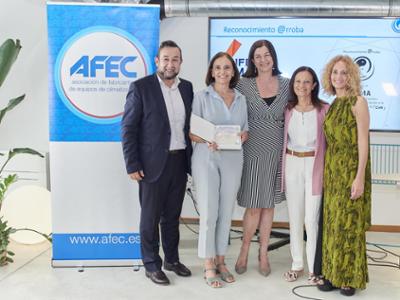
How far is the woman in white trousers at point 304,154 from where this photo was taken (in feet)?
10.1

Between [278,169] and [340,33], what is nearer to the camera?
[278,169]

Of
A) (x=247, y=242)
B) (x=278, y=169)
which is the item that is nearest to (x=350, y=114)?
(x=278, y=169)

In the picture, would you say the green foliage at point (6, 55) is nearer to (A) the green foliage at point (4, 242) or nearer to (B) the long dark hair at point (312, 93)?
(A) the green foliage at point (4, 242)

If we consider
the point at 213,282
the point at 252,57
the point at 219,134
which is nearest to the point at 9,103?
the point at 219,134

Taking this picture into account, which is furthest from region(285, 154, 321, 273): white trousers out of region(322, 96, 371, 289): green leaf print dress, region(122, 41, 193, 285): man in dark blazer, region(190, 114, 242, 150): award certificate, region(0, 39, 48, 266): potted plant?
region(0, 39, 48, 266): potted plant

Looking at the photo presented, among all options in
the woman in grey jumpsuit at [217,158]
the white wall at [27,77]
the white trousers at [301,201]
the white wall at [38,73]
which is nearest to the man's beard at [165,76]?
the woman in grey jumpsuit at [217,158]

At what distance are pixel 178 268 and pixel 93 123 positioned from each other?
1.24 metres

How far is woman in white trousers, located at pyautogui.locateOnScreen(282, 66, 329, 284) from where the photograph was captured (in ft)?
10.1

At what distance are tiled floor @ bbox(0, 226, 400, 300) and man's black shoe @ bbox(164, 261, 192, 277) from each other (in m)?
0.05

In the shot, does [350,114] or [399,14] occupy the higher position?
[399,14]

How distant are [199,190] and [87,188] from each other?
91 cm

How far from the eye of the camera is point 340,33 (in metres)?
4.71

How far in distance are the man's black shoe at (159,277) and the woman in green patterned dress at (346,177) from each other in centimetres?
111

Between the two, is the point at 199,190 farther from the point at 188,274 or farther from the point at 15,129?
the point at 15,129
